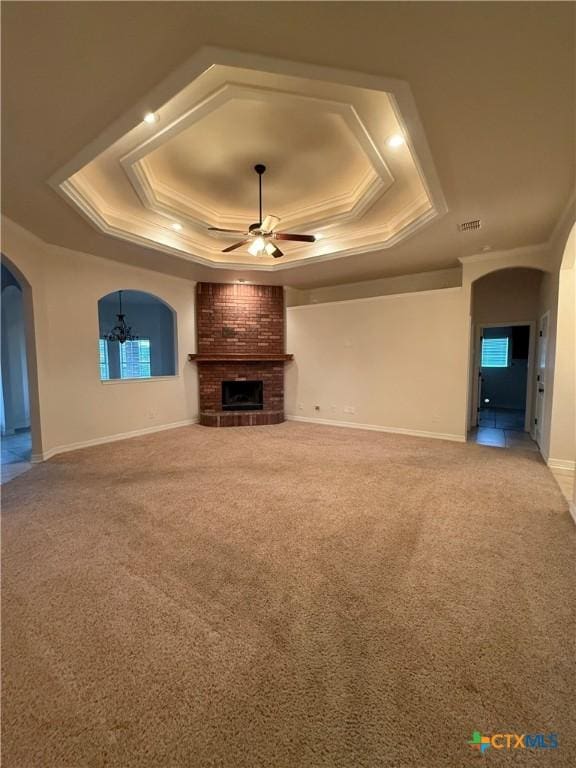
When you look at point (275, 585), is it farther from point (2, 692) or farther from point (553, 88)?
point (553, 88)

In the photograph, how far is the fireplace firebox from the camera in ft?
21.6

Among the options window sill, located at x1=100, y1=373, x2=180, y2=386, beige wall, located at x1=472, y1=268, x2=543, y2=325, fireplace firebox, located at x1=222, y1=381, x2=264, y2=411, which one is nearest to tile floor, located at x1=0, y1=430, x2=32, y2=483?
window sill, located at x1=100, y1=373, x2=180, y2=386

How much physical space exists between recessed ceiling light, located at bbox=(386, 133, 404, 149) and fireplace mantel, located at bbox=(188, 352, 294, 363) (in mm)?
4132

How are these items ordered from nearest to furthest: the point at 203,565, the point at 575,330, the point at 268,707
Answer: the point at 268,707 < the point at 203,565 < the point at 575,330

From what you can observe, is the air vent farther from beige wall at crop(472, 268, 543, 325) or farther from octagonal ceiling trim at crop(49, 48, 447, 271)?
beige wall at crop(472, 268, 543, 325)

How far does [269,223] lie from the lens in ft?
11.4

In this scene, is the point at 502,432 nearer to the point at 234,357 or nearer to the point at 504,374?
the point at 504,374

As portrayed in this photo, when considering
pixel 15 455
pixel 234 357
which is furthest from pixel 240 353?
pixel 15 455

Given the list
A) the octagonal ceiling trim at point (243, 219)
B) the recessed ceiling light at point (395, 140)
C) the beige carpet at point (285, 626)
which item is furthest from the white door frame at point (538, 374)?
the recessed ceiling light at point (395, 140)

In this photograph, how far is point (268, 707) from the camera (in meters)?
1.21

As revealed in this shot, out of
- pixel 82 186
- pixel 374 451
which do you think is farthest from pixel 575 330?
pixel 82 186

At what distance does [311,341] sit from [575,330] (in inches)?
155

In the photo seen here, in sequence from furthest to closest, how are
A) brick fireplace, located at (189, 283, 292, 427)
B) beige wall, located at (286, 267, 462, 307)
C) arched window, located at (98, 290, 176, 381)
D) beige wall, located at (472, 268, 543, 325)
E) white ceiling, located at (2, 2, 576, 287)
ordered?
arched window, located at (98, 290, 176, 381)
brick fireplace, located at (189, 283, 292, 427)
beige wall, located at (472, 268, 543, 325)
beige wall, located at (286, 267, 462, 307)
white ceiling, located at (2, 2, 576, 287)

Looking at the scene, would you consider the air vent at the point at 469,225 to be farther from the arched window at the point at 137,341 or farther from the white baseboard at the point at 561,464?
the arched window at the point at 137,341
